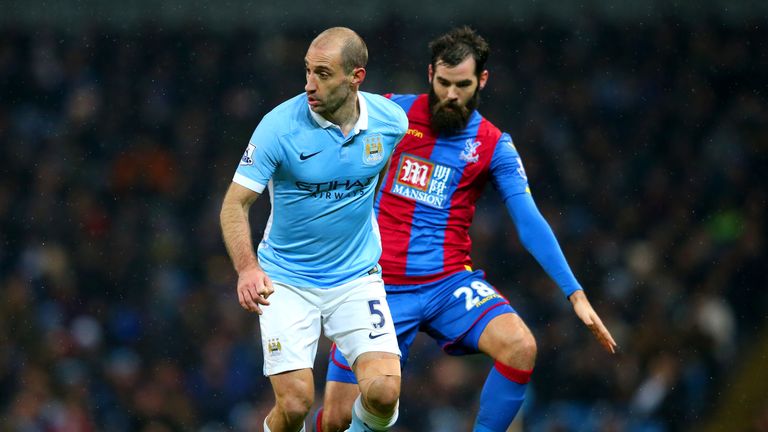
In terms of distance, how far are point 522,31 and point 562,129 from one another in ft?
5.85

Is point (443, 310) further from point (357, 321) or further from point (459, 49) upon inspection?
point (459, 49)

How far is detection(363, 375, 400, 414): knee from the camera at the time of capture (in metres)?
5.45

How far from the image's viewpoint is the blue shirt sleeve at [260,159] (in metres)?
5.20

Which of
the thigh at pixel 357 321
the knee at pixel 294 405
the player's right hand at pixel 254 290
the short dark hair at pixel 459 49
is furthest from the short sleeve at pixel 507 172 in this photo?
the player's right hand at pixel 254 290

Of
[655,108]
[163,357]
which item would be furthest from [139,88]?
[655,108]

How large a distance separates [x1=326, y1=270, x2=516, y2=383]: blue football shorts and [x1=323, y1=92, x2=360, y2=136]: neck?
1216 millimetres

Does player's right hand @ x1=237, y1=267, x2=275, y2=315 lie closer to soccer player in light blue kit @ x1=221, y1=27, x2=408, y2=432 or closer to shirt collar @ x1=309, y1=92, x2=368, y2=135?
soccer player in light blue kit @ x1=221, y1=27, x2=408, y2=432

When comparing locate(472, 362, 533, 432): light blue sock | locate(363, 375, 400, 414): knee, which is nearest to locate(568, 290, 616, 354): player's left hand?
locate(472, 362, 533, 432): light blue sock

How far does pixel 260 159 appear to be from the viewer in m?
5.20

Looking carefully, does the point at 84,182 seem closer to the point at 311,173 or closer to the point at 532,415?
the point at 532,415

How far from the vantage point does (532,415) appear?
35.3ft

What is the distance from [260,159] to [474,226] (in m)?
7.79

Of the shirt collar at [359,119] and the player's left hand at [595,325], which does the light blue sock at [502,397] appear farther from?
the shirt collar at [359,119]

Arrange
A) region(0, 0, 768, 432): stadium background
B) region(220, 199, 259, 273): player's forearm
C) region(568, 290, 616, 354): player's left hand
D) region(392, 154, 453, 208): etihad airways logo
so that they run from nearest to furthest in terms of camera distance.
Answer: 1. region(220, 199, 259, 273): player's forearm
2. region(568, 290, 616, 354): player's left hand
3. region(392, 154, 453, 208): etihad airways logo
4. region(0, 0, 768, 432): stadium background
